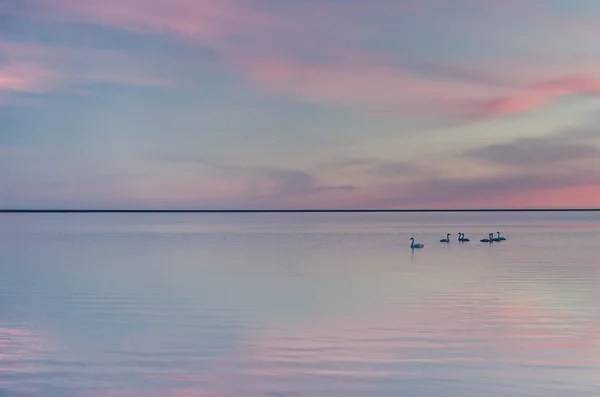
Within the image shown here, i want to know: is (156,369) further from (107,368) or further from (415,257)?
(415,257)

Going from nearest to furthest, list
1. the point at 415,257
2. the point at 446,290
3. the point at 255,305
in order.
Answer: the point at 255,305 < the point at 446,290 < the point at 415,257

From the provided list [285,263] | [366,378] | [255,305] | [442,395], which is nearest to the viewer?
[442,395]

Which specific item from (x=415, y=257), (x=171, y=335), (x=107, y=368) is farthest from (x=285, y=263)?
(x=107, y=368)

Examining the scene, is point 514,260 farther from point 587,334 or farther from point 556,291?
point 587,334

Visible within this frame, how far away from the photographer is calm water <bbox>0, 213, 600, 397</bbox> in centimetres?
1186

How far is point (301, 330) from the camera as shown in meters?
16.3

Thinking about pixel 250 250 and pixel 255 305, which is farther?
pixel 250 250

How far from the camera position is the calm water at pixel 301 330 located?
11.9m

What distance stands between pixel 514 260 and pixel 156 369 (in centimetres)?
2545

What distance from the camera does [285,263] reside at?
33.9 metres

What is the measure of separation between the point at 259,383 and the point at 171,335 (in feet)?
14.9

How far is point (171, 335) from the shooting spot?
1590cm

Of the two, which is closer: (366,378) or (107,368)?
(366,378)

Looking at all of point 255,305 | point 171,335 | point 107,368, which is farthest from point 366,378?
point 255,305
